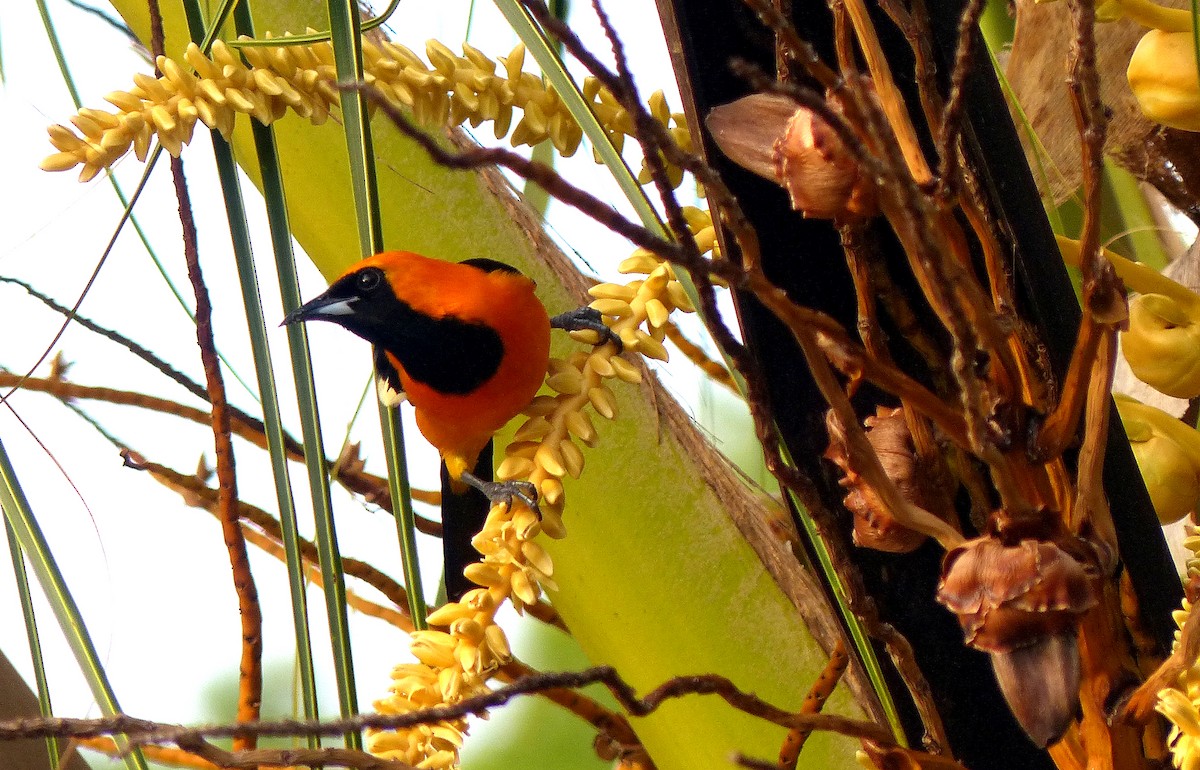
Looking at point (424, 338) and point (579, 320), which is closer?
point (579, 320)

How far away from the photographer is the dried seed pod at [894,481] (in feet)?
0.83

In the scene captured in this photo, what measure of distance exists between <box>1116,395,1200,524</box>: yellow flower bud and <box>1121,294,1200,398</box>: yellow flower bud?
1cm

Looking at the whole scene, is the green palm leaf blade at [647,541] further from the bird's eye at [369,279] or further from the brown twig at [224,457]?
the brown twig at [224,457]

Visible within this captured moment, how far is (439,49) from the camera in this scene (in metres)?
0.34

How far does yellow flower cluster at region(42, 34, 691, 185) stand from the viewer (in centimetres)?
29

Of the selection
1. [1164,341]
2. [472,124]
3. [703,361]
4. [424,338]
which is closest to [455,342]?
[424,338]

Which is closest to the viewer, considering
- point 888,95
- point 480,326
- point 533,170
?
point 533,170

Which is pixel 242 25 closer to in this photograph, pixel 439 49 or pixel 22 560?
pixel 439 49

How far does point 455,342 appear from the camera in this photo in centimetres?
60

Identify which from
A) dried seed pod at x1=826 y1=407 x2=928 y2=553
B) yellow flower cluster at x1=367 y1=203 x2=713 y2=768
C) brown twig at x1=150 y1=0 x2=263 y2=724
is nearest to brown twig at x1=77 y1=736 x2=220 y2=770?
brown twig at x1=150 y1=0 x2=263 y2=724

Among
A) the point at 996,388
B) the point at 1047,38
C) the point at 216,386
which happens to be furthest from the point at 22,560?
the point at 1047,38

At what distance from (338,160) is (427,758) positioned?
330 mm

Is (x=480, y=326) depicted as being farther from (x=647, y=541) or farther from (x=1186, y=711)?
(x=1186, y=711)

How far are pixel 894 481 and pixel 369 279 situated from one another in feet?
1.08
